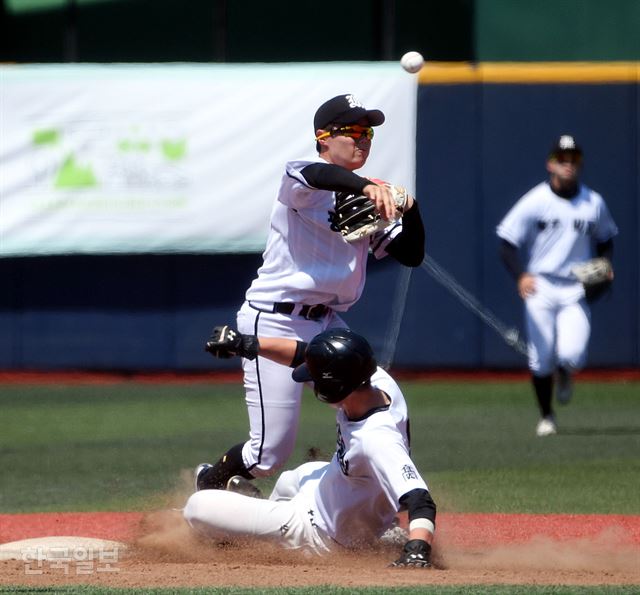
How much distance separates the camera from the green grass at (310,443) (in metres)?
7.44

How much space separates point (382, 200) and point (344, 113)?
0.61 metres

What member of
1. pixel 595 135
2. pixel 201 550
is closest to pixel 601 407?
pixel 595 135

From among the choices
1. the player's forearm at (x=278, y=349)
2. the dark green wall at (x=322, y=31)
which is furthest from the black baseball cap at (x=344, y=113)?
the dark green wall at (x=322, y=31)

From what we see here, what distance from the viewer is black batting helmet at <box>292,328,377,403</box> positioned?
15.8ft

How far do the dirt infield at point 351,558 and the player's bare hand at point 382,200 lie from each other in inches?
46.9

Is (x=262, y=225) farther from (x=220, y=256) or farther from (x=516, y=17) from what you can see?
(x=516, y=17)

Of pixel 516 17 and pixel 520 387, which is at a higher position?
pixel 516 17

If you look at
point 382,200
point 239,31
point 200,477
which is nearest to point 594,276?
point 200,477

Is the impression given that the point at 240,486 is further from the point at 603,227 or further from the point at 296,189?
the point at 603,227

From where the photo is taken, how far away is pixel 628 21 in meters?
14.6

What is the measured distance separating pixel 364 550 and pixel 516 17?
10101 mm

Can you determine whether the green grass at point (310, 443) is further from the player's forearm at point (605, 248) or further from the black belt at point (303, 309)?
the black belt at point (303, 309)

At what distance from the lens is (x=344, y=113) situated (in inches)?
216

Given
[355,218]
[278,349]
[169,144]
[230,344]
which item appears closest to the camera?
[230,344]
